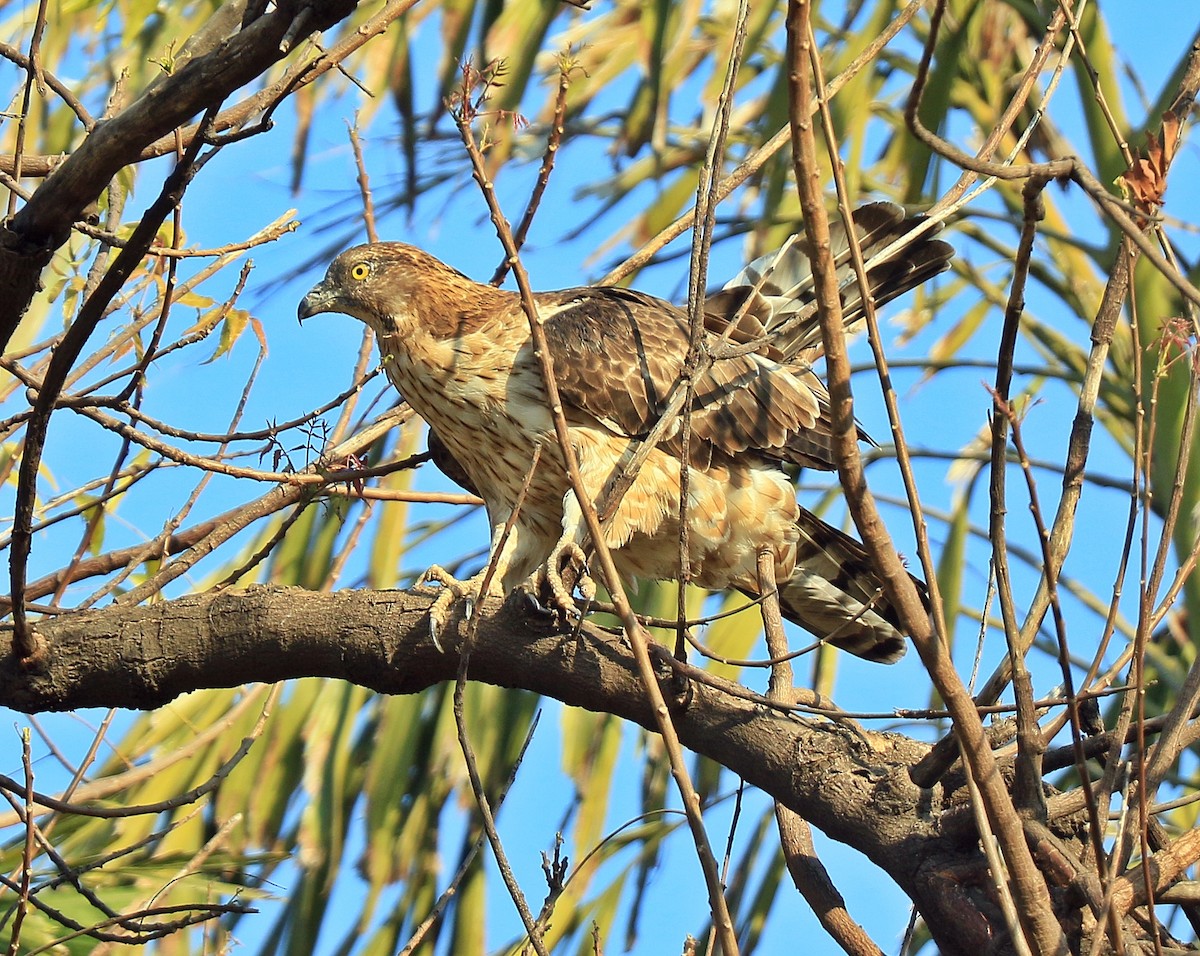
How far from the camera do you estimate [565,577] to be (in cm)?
301

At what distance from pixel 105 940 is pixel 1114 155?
183 inches

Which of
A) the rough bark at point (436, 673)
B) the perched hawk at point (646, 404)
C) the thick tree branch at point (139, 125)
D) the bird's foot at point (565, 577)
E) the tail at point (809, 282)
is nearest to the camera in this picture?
the thick tree branch at point (139, 125)

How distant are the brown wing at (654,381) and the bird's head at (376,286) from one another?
390mm

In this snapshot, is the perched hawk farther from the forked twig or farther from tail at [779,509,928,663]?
the forked twig

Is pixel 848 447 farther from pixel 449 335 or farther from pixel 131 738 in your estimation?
pixel 131 738

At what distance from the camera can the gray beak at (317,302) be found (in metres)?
4.24

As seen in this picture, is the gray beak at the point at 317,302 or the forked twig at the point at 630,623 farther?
the gray beak at the point at 317,302

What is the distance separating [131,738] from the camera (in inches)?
218

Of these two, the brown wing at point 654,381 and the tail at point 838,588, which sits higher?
the brown wing at point 654,381

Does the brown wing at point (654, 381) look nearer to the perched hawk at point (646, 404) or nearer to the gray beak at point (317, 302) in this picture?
the perched hawk at point (646, 404)

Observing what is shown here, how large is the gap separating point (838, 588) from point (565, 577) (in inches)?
59.5

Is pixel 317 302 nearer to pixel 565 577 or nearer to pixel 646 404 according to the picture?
pixel 646 404

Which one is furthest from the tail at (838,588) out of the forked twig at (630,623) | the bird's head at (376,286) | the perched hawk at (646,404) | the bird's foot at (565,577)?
the forked twig at (630,623)

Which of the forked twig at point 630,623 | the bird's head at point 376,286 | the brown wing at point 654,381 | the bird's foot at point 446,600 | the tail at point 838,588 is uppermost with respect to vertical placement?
the bird's head at point 376,286
